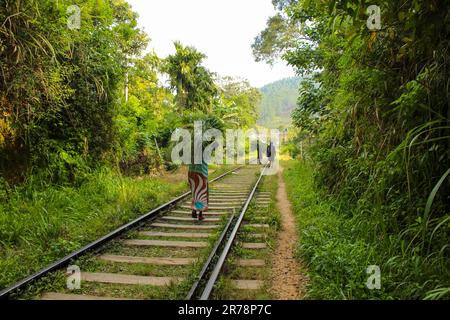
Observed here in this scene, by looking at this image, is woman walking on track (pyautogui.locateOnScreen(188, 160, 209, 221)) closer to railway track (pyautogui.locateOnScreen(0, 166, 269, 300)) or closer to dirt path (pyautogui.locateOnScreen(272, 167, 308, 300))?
railway track (pyautogui.locateOnScreen(0, 166, 269, 300))

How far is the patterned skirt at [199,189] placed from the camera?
6703mm

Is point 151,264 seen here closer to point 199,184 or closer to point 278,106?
point 199,184

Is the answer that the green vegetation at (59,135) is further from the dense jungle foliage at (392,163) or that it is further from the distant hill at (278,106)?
the distant hill at (278,106)

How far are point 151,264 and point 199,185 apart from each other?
8.06 ft

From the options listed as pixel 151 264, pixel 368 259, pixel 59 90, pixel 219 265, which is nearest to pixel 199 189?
pixel 151 264

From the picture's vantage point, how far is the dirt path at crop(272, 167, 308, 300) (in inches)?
149

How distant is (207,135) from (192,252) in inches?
682

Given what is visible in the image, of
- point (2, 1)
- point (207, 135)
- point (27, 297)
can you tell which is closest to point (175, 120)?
point (207, 135)

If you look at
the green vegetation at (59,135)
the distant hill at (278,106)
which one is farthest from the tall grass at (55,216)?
the distant hill at (278,106)

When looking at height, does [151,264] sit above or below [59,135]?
below

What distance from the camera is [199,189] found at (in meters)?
6.72

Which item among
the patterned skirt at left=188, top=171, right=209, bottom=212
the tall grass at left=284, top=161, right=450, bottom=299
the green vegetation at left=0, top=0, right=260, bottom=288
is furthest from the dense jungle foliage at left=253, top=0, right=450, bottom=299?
the green vegetation at left=0, top=0, right=260, bottom=288

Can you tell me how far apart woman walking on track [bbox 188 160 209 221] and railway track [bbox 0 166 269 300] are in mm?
339

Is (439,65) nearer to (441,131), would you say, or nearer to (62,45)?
(441,131)
